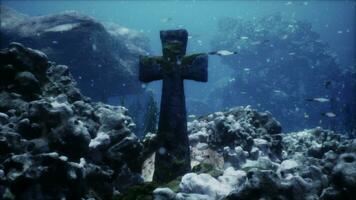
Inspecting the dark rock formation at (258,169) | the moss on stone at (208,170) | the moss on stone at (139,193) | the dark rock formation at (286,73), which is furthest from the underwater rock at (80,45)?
the moss on stone at (139,193)

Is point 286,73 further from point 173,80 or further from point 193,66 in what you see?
point 173,80

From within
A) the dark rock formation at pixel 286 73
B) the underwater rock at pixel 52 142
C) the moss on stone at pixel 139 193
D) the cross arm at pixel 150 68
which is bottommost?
the dark rock formation at pixel 286 73

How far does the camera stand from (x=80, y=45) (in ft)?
74.4

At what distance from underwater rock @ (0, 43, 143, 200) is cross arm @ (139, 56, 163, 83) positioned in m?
0.89

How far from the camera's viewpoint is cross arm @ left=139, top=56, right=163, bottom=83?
600 cm

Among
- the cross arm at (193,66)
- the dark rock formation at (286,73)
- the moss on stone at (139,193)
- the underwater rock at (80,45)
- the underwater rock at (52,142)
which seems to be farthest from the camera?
the dark rock formation at (286,73)

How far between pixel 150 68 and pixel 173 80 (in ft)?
1.58

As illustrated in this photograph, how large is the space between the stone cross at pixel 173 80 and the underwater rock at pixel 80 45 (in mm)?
17506

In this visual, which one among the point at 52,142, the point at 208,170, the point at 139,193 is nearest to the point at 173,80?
the point at 208,170

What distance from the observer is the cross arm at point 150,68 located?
6004 mm

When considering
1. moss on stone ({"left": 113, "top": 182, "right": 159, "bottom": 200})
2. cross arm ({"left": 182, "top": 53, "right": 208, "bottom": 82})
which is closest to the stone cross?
cross arm ({"left": 182, "top": 53, "right": 208, "bottom": 82})

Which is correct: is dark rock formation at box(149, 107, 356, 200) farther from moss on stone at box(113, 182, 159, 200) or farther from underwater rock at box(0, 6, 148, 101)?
underwater rock at box(0, 6, 148, 101)

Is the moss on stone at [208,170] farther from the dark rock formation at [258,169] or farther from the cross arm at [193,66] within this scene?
the cross arm at [193,66]

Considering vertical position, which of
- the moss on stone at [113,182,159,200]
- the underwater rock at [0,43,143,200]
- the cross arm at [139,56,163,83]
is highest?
the cross arm at [139,56,163,83]
